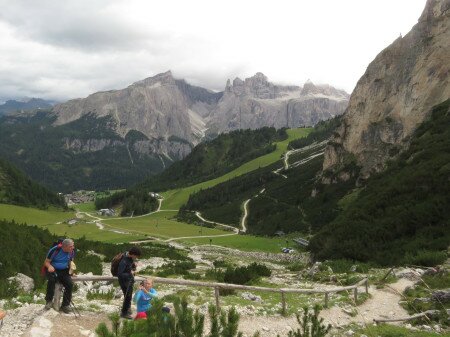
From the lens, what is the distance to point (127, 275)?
14.5 meters

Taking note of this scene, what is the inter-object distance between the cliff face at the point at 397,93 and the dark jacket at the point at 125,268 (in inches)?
2910

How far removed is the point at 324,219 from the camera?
93000 mm

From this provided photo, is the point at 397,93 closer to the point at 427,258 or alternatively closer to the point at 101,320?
the point at 427,258

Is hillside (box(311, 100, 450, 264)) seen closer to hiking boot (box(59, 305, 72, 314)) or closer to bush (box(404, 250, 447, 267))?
bush (box(404, 250, 447, 267))

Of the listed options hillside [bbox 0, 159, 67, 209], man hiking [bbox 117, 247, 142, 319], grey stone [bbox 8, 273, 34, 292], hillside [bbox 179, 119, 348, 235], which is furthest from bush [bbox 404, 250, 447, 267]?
hillside [bbox 0, 159, 67, 209]

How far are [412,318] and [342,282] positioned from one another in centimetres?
1001

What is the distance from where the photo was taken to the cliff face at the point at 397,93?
8456cm

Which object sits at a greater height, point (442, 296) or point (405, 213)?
point (405, 213)

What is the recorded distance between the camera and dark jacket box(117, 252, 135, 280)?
1450cm

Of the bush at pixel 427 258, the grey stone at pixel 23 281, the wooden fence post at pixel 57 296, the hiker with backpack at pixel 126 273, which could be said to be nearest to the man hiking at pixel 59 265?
the wooden fence post at pixel 57 296

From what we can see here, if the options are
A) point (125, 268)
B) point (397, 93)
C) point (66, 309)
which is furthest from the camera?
point (397, 93)

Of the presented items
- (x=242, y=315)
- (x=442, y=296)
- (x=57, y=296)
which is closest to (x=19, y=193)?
(x=57, y=296)

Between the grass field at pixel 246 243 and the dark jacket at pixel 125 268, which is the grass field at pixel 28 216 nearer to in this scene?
the grass field at pixel 246 243

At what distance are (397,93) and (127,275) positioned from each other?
317 feet
